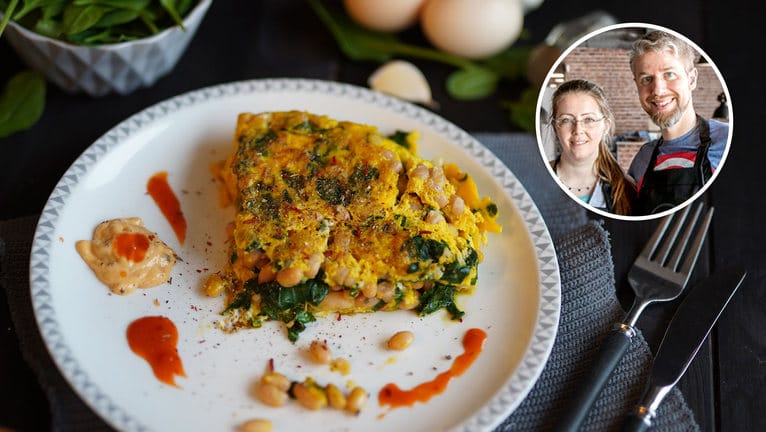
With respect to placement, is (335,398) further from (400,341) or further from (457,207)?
(457,207)

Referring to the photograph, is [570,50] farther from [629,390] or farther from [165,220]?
[165,220]

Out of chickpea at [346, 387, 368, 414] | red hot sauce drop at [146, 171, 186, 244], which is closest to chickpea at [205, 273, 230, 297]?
red hot sauce drop at [146, 171, 186, 244]

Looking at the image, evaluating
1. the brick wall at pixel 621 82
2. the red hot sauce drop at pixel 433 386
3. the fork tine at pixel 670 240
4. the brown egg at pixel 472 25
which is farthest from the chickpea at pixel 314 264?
the brown egg at pixel 472 25

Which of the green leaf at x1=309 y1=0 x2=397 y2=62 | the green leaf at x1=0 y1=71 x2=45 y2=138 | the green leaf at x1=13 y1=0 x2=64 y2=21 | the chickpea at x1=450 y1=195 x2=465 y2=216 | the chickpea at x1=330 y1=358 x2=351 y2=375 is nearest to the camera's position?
the chickpea at x1=330 y1=358 x2=351 y2=375

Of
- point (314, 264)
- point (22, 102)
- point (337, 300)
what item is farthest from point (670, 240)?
point (22, 102)

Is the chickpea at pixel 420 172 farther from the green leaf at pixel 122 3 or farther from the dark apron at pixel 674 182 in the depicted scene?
the green leaf at pixel 122 3

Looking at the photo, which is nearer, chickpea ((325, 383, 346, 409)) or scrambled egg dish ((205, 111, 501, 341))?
chickpea ((325, 383, 346, 409))

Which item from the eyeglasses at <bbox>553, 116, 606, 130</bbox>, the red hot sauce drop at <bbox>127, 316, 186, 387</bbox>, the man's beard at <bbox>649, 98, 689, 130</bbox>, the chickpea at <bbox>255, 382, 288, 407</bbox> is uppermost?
the man's beard at <bbox>649, 98, 689, 130</bbox>

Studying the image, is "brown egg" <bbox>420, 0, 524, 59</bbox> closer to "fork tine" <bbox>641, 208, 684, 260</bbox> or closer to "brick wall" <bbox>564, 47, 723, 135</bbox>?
"brick wall" <bbox>564, 47, 723, 135</bbox>
